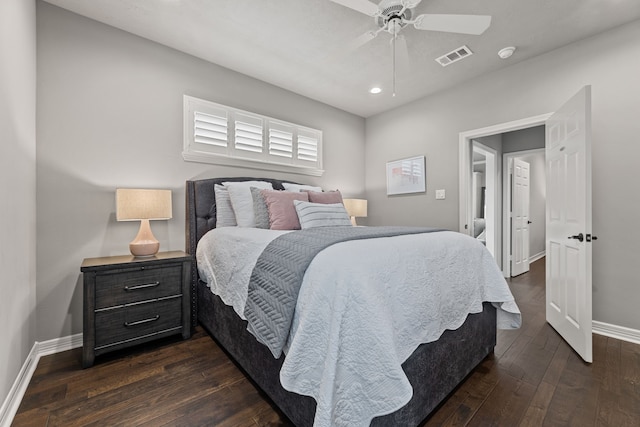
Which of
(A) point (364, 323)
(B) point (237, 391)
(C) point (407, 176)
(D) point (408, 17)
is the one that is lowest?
(B) point (237, 391)

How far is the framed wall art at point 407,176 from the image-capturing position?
3842mm

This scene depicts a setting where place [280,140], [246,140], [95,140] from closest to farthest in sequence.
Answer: [95,140] → [246,140] → [280,140]

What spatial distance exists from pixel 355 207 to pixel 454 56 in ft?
6.96

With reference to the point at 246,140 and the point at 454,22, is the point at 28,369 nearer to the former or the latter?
the point at 246,140

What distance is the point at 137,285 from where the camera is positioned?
2.03 m

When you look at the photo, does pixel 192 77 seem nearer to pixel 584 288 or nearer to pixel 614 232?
pixel 584 288

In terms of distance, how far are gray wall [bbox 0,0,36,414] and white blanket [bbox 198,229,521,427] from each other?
1557mm

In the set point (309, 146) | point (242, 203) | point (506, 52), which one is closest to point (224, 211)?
point (242, 203)

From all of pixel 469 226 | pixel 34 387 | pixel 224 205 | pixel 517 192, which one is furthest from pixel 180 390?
pixel 517 192

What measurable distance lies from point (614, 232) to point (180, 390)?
11.9 ft

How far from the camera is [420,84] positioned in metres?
3.45

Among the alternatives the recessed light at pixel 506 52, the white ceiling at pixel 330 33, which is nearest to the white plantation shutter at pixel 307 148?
the white ceiling at pixel 330 33

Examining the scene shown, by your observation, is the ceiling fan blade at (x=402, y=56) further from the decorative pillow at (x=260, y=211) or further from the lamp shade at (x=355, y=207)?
the decorative pillow at (x=260, y=211)

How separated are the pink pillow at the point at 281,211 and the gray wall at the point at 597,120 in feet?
7.20
